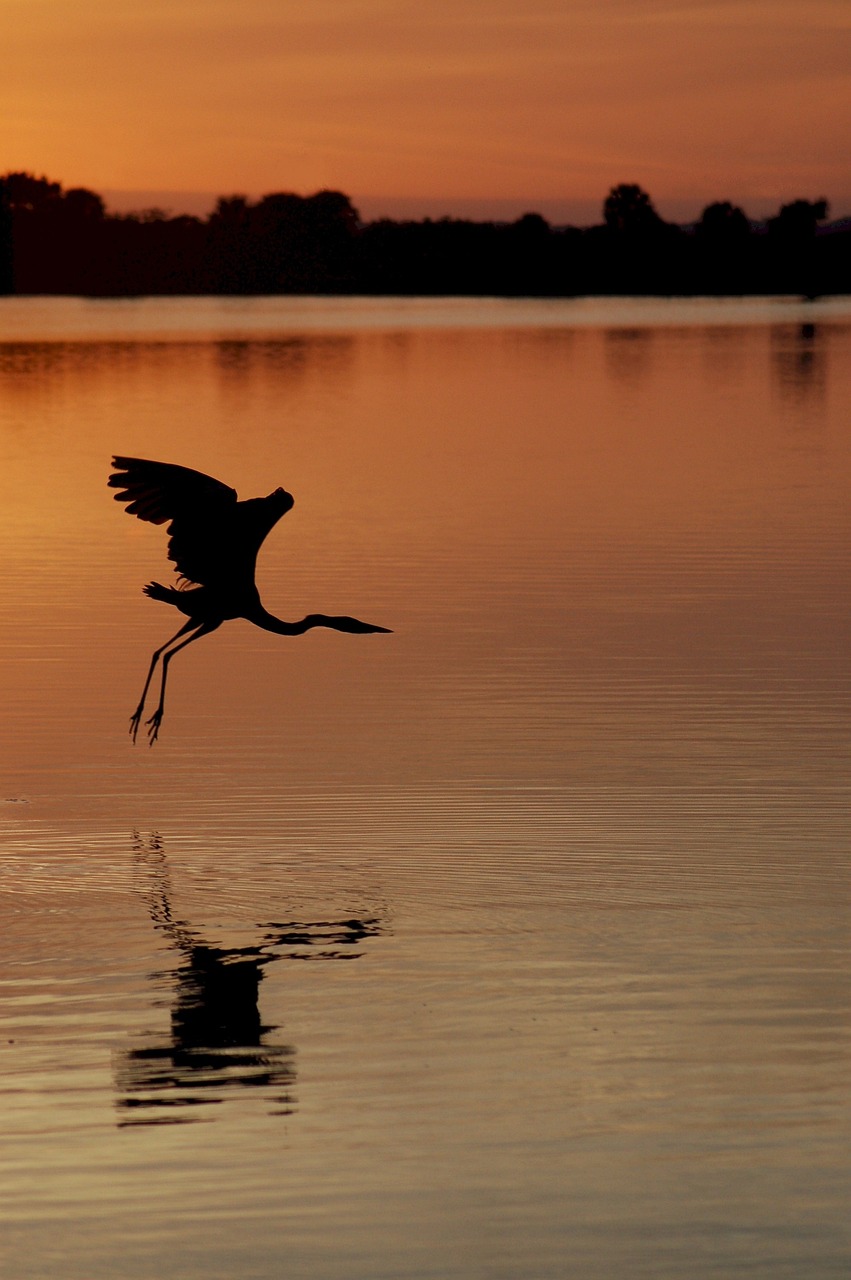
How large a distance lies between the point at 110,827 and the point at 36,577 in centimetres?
1065

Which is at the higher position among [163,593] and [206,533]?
[206,533]

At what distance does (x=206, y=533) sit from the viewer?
12500 mm

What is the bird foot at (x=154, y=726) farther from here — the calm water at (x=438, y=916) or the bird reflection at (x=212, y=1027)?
the bird reflection at (x=212, y=1027)

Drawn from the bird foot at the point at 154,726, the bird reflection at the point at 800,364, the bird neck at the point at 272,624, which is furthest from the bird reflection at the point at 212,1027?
the bird reflection at the point at 800,364

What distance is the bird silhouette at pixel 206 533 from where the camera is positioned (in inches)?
484

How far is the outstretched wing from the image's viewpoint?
1236cm

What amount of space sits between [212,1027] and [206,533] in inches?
166

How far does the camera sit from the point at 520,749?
13.6 metres

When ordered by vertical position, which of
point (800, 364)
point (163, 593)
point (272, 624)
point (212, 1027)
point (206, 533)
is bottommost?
A: point (212, 1027)

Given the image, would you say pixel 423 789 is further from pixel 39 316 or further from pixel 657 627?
pixel 39 316

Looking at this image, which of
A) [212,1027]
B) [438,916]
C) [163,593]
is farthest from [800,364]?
[212,1027]

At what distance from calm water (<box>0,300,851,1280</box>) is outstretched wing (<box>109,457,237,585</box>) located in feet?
4.28

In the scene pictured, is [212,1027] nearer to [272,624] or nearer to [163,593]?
[163,593]

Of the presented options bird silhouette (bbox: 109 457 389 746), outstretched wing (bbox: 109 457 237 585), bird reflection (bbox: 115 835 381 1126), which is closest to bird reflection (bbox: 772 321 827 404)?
bird silhouette (bbox: 109 457 389 746)
